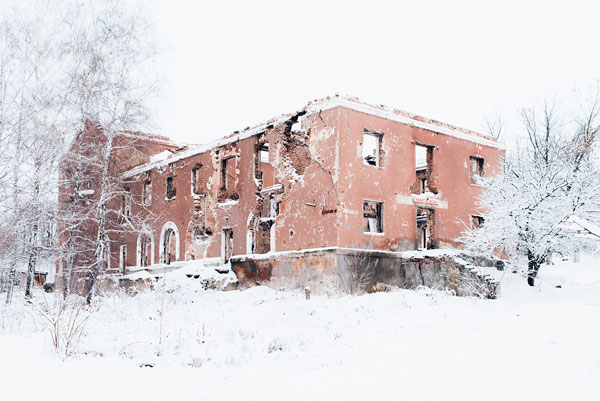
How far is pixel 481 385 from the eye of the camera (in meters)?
6.37

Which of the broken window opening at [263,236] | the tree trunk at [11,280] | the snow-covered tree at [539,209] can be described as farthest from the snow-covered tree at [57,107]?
the snow-covered tree at [539,209]

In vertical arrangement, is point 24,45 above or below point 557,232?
above

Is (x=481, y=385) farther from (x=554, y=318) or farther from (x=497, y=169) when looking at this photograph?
(x=497, y=169)

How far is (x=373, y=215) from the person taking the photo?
2481 centimetres

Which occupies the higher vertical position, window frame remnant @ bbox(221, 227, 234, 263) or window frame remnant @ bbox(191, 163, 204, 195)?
window frame remnant @ bbox(191, 163, 204, 195)

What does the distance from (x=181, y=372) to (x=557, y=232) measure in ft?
50.8

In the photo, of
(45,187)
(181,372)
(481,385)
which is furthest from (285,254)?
(481,385)

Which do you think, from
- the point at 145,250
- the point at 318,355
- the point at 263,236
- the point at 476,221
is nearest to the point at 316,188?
the point at 263,236

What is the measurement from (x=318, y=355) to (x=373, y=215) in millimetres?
16250

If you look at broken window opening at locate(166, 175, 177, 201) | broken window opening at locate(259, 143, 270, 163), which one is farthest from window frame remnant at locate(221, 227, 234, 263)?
broken window opening at locate(166, 175, 177, 201)

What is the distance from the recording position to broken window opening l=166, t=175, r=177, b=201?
88.9 ft

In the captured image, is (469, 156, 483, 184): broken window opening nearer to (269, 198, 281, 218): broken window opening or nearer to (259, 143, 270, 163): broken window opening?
(269, 198, 281, 218): broken window opening

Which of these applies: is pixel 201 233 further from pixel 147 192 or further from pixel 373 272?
pixel 373 272

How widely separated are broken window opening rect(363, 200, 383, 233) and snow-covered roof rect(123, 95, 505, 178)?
3315 mm
